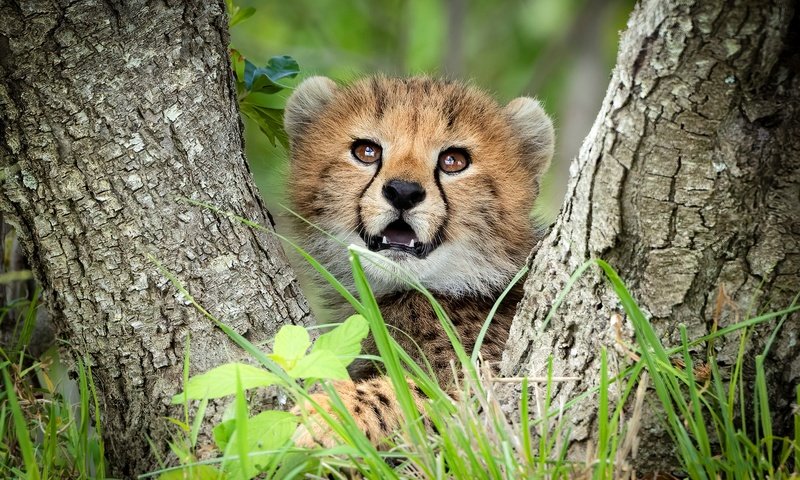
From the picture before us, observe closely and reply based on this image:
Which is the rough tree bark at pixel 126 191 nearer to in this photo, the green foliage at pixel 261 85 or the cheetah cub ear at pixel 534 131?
the green foliage at pixel 261 85

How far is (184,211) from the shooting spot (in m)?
3.39

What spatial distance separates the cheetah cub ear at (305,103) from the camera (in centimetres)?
474

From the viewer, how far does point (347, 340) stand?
2844mm

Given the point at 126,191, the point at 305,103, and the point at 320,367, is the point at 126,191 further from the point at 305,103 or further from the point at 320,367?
the point at 305,103

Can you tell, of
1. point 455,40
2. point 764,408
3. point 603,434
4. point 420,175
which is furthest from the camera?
point 455,40

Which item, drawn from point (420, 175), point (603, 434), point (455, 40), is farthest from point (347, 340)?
point (455, 40)

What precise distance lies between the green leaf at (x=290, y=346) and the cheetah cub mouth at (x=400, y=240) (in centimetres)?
128

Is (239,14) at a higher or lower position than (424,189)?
higher

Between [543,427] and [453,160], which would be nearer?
[543,427]

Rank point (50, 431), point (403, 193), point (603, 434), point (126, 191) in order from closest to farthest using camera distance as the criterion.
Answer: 1. point (603, 434)
2. point (50, 431)
3. point (126, 191)
4. point (403, 193)

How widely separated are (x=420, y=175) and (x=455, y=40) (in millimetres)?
6123

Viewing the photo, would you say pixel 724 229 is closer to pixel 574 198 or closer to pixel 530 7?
pixel 574 198

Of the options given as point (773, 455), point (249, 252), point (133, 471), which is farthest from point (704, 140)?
point (133, 471)

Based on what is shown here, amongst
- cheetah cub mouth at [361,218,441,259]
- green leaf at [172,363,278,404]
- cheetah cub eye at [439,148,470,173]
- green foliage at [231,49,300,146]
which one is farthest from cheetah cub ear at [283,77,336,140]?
green leaf at [172,363,278,404]
